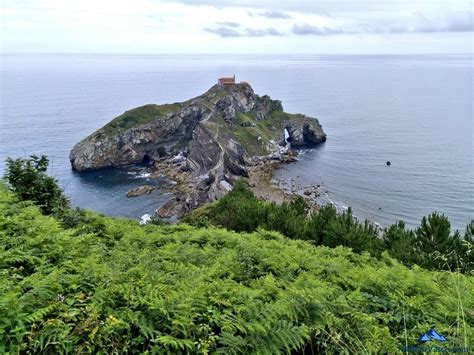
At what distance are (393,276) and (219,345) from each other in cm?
560

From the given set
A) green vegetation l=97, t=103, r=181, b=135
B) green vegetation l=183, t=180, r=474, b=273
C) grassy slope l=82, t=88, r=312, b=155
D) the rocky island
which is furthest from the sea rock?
green vegetation l=183, t=180, r=474, b=273

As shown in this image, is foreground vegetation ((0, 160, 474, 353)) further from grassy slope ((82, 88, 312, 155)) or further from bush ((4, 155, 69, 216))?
grassy slope ((82, 88, 312, 155))

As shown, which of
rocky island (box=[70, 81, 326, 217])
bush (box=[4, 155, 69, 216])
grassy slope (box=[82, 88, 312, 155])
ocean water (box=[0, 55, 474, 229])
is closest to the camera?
bush (box=[4, 155, 69, 216])

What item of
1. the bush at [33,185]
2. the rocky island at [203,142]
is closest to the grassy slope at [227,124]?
the rocky island at [203,142]

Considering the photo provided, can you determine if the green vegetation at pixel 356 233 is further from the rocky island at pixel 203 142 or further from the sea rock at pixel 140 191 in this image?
the sea rock at pixel 140 191

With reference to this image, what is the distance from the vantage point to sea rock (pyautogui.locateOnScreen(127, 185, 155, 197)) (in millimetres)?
76312

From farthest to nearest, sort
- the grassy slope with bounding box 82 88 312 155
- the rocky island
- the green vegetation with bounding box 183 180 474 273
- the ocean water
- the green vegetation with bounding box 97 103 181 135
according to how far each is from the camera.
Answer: the green vegetation with bounding box 97 103 181 135
the grassy slope with bounding box 82 88 312 155
the rocky island
the ocean water
the green vegetation with bounding box 183 180 474 273

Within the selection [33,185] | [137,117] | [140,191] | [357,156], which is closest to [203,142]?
[140,191]

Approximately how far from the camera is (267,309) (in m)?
5.58

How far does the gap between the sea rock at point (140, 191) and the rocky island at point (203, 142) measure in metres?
5.91

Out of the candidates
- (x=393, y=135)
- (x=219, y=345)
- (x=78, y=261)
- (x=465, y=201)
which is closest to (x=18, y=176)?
(x=78, y=261)

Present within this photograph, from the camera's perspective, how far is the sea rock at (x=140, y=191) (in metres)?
76.3

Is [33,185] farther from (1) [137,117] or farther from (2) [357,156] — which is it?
(1) [137,117]

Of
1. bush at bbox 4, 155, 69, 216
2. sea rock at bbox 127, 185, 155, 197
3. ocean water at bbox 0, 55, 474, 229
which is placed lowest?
sea rock at bbox 127, 185, 155, 197
